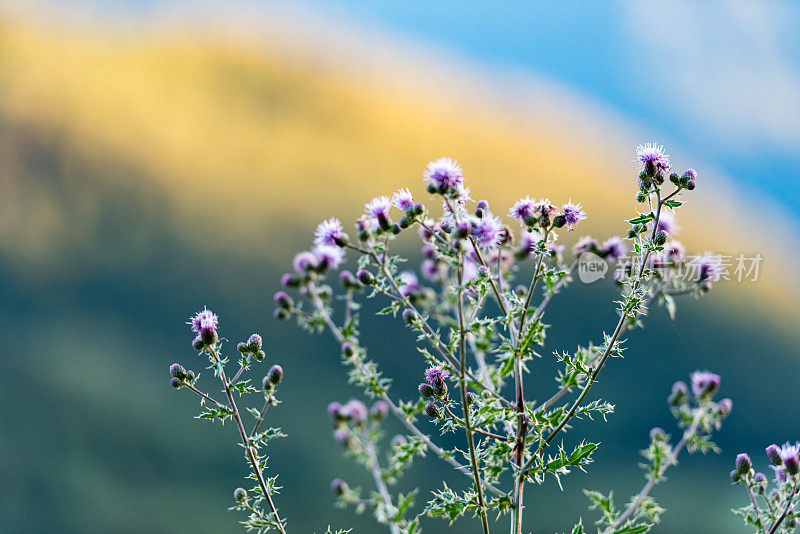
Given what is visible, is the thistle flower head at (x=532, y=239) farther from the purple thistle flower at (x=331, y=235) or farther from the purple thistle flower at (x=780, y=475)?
the purple thistle flower at (x=780, y=475)

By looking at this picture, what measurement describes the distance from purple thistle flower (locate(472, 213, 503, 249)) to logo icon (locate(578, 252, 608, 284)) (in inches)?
18.8

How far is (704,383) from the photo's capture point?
76.8 inches

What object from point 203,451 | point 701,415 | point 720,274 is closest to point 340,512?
point 203,451

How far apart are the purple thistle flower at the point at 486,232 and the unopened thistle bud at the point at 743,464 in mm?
811

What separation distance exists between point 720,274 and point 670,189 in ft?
1.00

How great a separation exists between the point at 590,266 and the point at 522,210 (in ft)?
1.60

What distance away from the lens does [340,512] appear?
4.27 metres

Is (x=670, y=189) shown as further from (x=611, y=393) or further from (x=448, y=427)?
(x=611, y=393)

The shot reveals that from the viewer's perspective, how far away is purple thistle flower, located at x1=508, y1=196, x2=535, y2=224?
1.55 m

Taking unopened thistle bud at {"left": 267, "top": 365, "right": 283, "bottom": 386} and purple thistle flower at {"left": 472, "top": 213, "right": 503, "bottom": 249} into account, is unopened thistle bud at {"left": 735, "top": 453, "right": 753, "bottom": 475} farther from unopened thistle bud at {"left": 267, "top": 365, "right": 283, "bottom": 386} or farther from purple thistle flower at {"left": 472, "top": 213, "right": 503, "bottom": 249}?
unopened thistle bud at {"left": 267, "top": 365, "right": 283, "bottom": 386}

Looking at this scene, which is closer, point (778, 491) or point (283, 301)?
point (778, 491)

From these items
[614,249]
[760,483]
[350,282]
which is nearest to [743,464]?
[760,483]

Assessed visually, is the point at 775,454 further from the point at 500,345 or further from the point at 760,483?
the point at 500,345

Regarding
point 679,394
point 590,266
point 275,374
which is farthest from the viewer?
point 679,394
